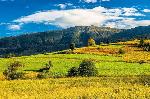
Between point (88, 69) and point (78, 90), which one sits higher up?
point (78, 90)

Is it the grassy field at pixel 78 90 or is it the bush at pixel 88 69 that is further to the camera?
the bush at pixel 88 69

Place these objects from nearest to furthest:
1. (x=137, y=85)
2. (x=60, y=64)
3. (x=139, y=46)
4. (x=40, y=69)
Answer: (x=137, y=85) < (x=40, y=69) < (x=60, y=64) < (x=139, y=46)

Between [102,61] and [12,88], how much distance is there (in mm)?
85929

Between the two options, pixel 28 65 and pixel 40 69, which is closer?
pixel 40 69

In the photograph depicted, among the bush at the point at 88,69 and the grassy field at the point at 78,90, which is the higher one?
the grassy field at the point at 78,90

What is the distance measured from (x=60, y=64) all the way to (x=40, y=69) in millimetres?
8540

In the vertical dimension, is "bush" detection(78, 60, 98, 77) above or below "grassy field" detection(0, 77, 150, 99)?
below

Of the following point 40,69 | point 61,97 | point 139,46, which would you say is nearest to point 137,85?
point 61,97

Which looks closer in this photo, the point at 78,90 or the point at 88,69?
the point at 78,90

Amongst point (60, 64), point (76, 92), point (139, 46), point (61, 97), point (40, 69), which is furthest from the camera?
point (139, 46)

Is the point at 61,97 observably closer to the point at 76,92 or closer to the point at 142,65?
the point at 76,92

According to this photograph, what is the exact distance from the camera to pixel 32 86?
33.4 meters

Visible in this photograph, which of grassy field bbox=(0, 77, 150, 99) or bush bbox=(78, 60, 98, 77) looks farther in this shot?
bush bbox=(78, 60, 98, 77)

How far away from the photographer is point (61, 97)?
26.8 m
